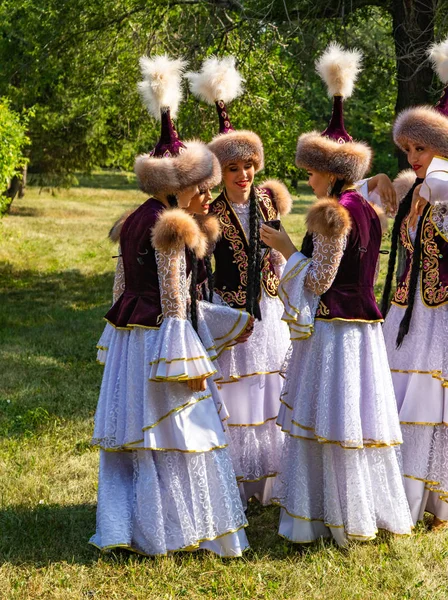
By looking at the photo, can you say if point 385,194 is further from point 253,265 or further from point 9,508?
point 9,508

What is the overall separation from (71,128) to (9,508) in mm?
12992

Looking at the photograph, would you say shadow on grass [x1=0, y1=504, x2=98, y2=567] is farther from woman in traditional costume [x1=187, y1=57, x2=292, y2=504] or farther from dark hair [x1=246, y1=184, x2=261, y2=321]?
dark hair [x1=246, y1=184, x2=261, y2=321]

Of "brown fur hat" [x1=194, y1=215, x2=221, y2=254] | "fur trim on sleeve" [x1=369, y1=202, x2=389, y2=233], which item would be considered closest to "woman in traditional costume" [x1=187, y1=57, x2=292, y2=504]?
"brown fur hat" [x1=194, y1=215, x2=221, y2=254]

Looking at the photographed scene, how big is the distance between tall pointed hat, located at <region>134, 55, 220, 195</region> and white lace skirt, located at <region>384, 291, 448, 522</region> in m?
1.48

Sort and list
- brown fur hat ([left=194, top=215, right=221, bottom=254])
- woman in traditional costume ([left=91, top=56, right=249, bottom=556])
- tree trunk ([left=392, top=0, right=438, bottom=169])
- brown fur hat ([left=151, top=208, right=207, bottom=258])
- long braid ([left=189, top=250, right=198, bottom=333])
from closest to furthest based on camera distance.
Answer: brown fur hat ([left=151, top=208, right=207, bottom=258]) → woman in traditional costume ([left=91, top=56, right=249, bottom=556]) → long braid ([left=189, top=250, right=198, bottom=333]) → brown fur hat ([left=194, top=215, right=221, bottom=254]) → tree trunk ([left=392, top=0, right=438, bottom=169])

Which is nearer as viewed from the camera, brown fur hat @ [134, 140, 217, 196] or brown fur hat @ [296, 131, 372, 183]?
brown fur hat @ [134, 140, 217, 196]

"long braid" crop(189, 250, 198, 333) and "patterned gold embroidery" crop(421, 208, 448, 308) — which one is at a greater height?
"patterned gold embroidery" crop(421, 208, 448, 308)

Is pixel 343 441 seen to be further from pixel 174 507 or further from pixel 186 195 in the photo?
pixel 186 195

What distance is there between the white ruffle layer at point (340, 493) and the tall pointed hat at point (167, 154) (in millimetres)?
1545

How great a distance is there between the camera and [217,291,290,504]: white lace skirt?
4.76 m

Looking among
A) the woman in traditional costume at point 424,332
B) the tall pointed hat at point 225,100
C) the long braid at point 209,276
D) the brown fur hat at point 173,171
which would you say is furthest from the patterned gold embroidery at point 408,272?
the brown fur hat at point 173,171

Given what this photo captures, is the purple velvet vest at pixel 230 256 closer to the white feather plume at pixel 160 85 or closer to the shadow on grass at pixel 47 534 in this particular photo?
the white feather plume at pixel 160 85

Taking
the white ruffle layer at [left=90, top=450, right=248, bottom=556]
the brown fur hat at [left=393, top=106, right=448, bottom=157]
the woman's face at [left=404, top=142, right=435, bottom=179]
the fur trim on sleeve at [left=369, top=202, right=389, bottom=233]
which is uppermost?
the brown fur hat at [left=393, top=106, right=448, bottom=157]

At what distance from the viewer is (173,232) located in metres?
3.75
